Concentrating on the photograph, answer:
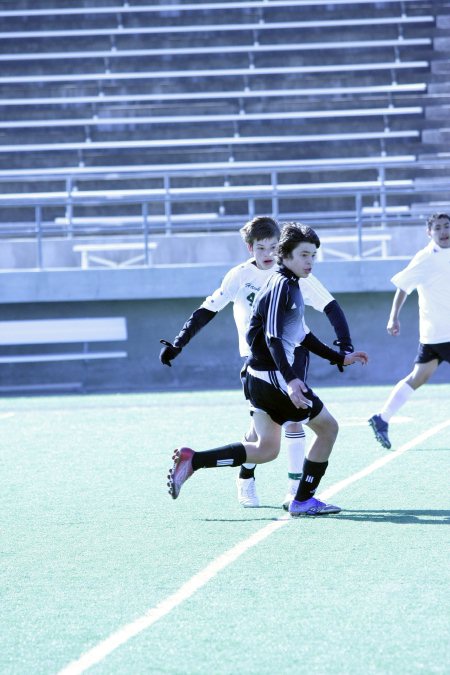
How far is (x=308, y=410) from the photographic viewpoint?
636 cm

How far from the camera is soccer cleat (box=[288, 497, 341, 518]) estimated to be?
6.54 meters

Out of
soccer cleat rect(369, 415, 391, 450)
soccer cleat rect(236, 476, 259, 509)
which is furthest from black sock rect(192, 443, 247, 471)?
soccer cleat rect(369, 415, 391, 450)

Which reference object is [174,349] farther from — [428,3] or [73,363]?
[428,3]

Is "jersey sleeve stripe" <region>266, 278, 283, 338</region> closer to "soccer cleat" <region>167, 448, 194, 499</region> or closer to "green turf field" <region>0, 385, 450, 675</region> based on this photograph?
"soccer cleat" <region>167, 448, 194, 499</region>

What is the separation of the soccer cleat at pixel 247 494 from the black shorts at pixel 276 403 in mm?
674

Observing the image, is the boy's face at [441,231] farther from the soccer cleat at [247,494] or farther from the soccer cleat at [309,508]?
the soccer cleat at [309,508]

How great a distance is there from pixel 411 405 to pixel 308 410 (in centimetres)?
745

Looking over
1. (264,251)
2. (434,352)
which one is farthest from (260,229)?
(434,352)

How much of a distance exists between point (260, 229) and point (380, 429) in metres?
3.11

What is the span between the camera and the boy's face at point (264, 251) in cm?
697

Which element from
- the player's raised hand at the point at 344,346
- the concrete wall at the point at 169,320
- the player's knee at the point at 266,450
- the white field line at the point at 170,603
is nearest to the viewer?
the white field line at the point at 170,603

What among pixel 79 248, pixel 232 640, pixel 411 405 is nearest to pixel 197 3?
pixel 79 248

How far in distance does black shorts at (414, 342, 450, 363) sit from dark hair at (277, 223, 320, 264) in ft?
12.5

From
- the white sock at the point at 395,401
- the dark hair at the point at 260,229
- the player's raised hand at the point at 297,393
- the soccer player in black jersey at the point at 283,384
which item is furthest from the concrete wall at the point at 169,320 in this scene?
the player's raised hand at the point at 297,393
